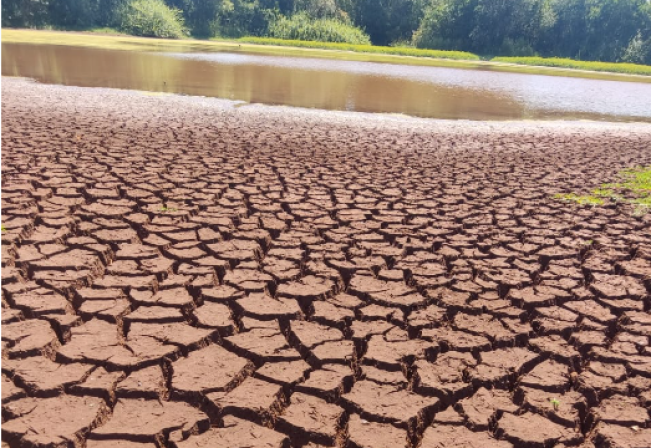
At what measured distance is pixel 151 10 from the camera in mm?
39125

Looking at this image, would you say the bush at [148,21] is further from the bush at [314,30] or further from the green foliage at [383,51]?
the green foliage at [383,51]

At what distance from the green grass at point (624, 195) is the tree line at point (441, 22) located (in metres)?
36.3

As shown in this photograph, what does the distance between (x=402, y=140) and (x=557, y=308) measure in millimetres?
5090

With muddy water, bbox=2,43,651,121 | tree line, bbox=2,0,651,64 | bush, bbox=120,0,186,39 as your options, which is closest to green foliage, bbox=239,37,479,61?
tree line, bbox=2,0,651,64

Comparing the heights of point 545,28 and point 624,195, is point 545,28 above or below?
above

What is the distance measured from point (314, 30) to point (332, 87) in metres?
27.3

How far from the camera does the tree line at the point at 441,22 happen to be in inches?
1542

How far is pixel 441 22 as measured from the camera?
45406mm

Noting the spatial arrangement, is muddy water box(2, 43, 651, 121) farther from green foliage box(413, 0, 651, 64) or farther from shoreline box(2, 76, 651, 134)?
green foliage box(413, 0, 651, 64)

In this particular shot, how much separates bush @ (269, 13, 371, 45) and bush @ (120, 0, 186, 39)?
761 centimetres

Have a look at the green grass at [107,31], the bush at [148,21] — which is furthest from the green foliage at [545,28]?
the green grass at [107,31]

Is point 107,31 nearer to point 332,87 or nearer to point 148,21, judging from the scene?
point 148,21

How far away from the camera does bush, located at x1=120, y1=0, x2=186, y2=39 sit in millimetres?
38406

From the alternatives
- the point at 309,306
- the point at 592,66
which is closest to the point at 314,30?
the point at 592,66
